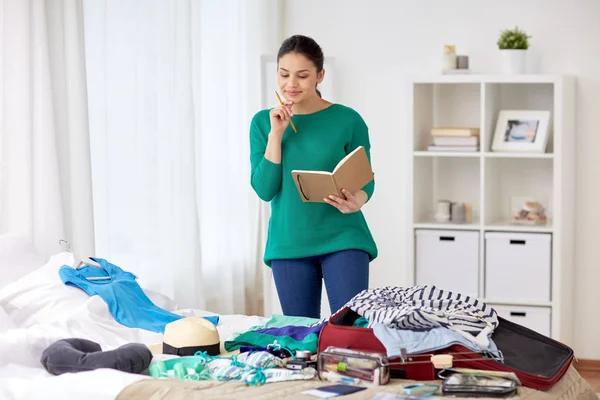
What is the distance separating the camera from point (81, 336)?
2.46 metres

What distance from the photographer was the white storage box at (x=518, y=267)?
14.0ft

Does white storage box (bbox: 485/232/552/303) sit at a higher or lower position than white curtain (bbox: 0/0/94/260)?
lower

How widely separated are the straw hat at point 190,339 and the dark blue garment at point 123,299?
320 millimetres

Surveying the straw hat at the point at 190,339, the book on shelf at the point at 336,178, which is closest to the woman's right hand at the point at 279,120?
the book on shelf at the point at 336,178

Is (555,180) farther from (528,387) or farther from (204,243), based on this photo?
(528,387)

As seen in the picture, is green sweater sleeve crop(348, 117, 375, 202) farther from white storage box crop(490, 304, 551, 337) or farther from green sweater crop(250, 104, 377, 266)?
white storage box crop(490, 304, 551, 337)

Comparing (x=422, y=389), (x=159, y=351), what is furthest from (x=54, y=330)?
(x=422, y=389)

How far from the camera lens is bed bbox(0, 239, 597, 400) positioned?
199 centimetres

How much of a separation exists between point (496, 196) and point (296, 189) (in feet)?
6.56

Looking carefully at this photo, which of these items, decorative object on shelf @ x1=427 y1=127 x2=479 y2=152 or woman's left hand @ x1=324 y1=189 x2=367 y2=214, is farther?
decorative object on shelf @ x1=427 y1=127 x2=479 y2=152

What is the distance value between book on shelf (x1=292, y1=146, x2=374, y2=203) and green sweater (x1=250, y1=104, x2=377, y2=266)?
0.20 ft

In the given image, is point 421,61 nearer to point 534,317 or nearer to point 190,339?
point 534,317

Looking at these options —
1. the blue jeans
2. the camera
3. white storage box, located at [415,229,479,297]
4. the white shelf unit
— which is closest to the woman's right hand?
the blue jeans

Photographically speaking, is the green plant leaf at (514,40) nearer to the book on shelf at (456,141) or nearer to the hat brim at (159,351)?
the book on shelf at (456,141)
